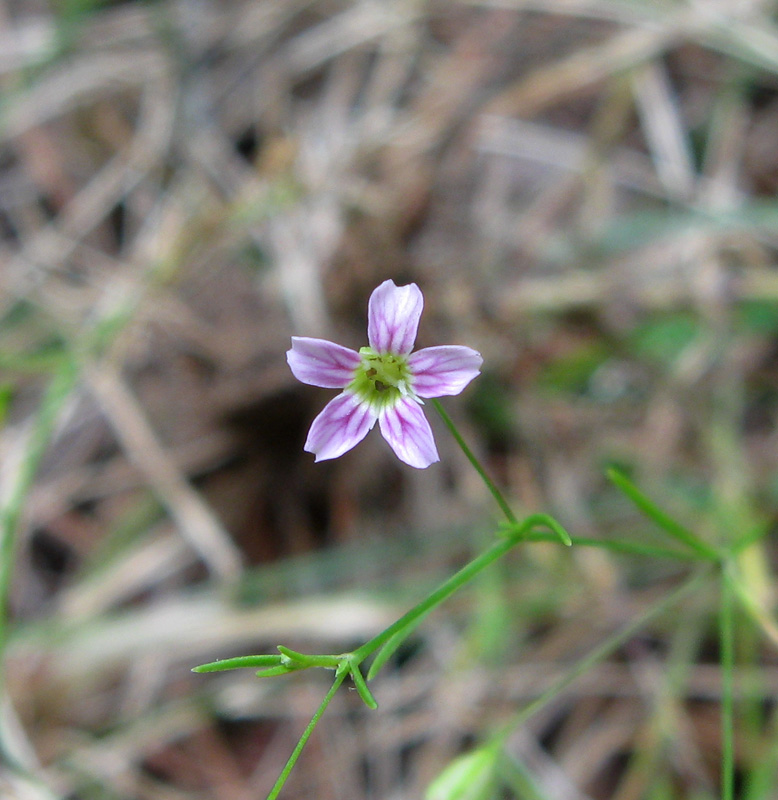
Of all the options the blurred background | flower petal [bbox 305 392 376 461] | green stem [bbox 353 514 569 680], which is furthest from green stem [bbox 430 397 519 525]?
the blurred background

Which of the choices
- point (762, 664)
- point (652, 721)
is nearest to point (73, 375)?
point (652, 721)

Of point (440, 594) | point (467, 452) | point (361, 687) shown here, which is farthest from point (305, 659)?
point (467, 452)

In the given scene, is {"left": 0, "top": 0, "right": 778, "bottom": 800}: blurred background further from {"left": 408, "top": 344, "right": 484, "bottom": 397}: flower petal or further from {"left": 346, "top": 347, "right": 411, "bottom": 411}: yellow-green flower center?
{"left": 408, "top": 344, "right": 484, "bottom": 397}: flower petal

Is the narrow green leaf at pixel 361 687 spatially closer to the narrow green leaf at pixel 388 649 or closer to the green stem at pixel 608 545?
the narrow green leaf at pixel 388 649

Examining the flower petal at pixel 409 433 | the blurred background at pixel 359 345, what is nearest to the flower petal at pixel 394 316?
the flower petal at pixel 409 433

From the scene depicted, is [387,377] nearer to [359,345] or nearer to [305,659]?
[305,659]

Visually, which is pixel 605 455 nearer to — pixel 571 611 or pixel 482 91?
pixel 571 611
